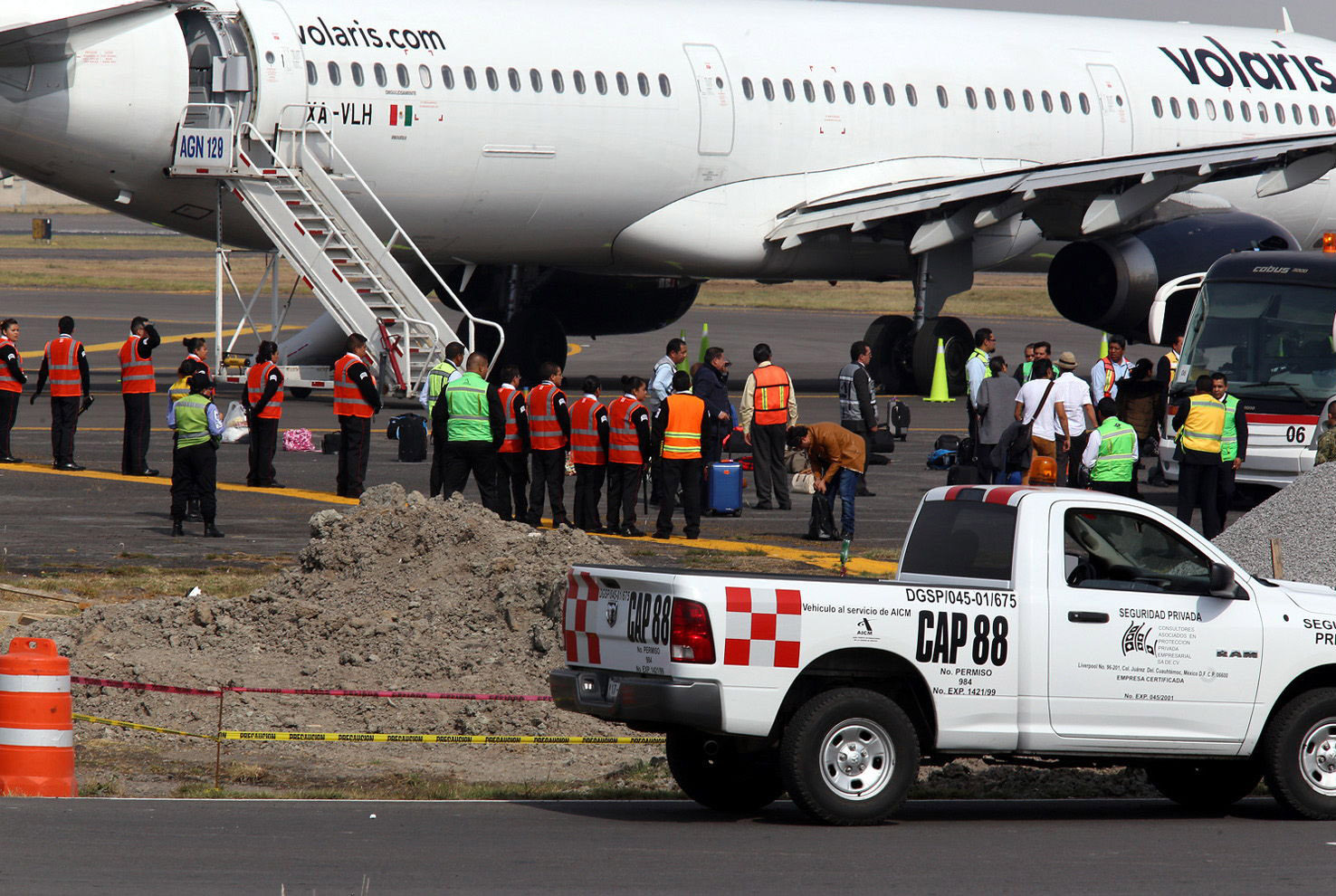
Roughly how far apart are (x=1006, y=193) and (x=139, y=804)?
2394cm

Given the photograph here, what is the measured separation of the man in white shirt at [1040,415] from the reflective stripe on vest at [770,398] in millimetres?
2851

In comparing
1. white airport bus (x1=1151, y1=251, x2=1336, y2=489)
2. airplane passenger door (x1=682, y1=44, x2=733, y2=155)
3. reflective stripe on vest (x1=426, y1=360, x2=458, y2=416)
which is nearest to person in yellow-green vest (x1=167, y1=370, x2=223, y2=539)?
reflective stripe on vest (x1=426, y1=360, x2=458, y2=416)

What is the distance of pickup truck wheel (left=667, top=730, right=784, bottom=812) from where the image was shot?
1057cm

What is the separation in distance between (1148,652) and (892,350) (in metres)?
24.0

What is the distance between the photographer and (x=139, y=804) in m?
10.2

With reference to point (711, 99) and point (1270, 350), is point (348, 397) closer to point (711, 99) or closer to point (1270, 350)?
point (1270, 350)

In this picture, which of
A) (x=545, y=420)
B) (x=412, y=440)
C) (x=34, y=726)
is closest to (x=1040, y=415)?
(x=545, y=420)

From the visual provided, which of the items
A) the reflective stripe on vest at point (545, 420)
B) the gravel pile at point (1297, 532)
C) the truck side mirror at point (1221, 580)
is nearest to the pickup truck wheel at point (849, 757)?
the truck side mirror at point (1221, 580)

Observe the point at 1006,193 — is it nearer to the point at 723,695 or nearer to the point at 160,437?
the point at 160,437

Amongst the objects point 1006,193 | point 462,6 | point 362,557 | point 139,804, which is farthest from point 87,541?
point 1006,193

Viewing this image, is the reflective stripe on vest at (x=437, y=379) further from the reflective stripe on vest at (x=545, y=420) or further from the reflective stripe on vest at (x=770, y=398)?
the reflective stripe on vest at (x=770, y=398)

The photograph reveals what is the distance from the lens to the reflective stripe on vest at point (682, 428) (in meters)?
20.0

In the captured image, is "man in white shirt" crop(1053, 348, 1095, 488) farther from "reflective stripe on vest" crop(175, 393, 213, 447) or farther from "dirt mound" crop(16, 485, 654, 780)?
"reflective stripe on vest" crop(175, 393, 213, 447)

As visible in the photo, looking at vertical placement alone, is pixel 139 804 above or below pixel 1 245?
below
